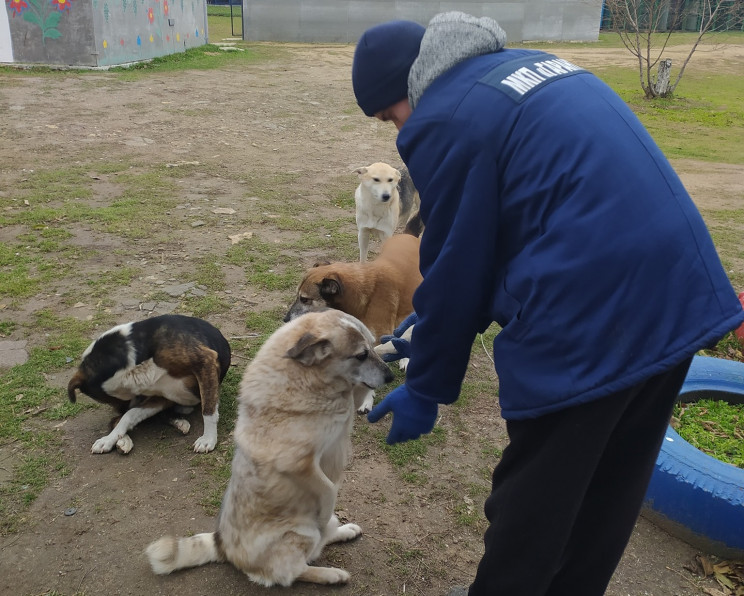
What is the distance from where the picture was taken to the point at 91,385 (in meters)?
3.95

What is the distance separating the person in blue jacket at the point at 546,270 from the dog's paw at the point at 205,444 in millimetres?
2177

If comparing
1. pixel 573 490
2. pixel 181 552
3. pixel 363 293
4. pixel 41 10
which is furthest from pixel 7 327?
pixel 41 10

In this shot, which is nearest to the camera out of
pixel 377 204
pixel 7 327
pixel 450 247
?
pixel 450 247

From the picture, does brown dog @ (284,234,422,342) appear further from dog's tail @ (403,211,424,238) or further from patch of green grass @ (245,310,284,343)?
dog's tail @ (403,211,424,238)

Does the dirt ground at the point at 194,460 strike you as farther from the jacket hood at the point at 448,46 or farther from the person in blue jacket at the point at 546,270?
the jacket hood at the point at 448,46

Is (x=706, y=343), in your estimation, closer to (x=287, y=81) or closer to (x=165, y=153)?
(x=165, y=153)

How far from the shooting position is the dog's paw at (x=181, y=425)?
4.16 meters

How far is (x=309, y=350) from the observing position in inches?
117

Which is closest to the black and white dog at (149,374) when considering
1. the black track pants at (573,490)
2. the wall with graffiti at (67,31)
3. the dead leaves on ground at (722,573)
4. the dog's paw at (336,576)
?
the dog's paw at (336,576)

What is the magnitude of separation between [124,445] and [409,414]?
2.33m

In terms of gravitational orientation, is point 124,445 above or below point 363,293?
below

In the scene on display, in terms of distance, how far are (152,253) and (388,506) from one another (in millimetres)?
4377

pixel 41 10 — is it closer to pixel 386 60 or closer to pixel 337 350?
pixel 337 350

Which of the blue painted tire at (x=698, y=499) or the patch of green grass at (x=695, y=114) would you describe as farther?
the patch of green grass at (x=695, y=114)
